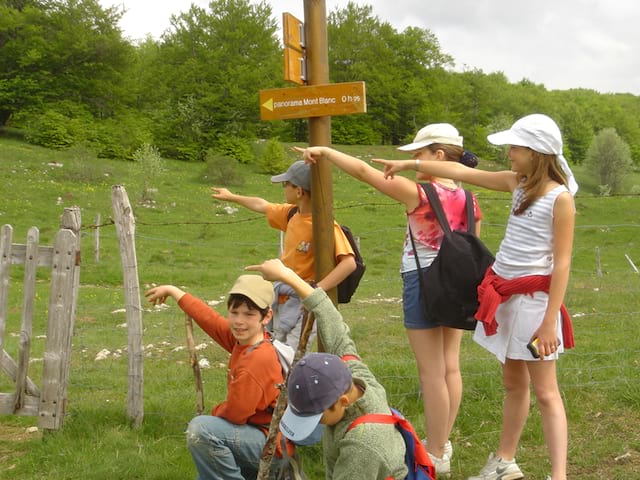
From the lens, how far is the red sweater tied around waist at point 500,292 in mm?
3400

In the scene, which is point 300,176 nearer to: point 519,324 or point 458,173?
point 458,173

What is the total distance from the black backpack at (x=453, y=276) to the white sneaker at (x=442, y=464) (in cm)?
83

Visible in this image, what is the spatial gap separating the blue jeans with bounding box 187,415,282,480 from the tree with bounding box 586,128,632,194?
56.0 metres

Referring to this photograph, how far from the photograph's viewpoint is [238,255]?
65.6 feet

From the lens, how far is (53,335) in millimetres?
5137

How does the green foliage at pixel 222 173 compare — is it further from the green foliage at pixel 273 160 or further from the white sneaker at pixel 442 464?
the white sneaker at pixel 442 464

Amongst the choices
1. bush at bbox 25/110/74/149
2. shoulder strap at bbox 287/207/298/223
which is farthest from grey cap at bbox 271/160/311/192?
bush at bbox 25/110/74/149

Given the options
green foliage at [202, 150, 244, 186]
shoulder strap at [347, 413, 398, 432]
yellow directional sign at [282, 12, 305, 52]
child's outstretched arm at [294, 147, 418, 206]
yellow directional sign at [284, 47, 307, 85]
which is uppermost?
green foliage at [202, 150, 244, 186]

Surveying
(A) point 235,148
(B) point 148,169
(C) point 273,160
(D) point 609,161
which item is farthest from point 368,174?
(D) point 609,161

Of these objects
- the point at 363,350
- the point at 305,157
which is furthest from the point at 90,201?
the point at 305,157

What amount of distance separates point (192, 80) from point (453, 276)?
50.9m

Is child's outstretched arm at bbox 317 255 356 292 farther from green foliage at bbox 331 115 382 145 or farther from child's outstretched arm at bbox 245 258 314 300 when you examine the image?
green foliage at bbox 331 115 382 145

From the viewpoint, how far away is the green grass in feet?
14.9

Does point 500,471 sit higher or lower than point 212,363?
higher
